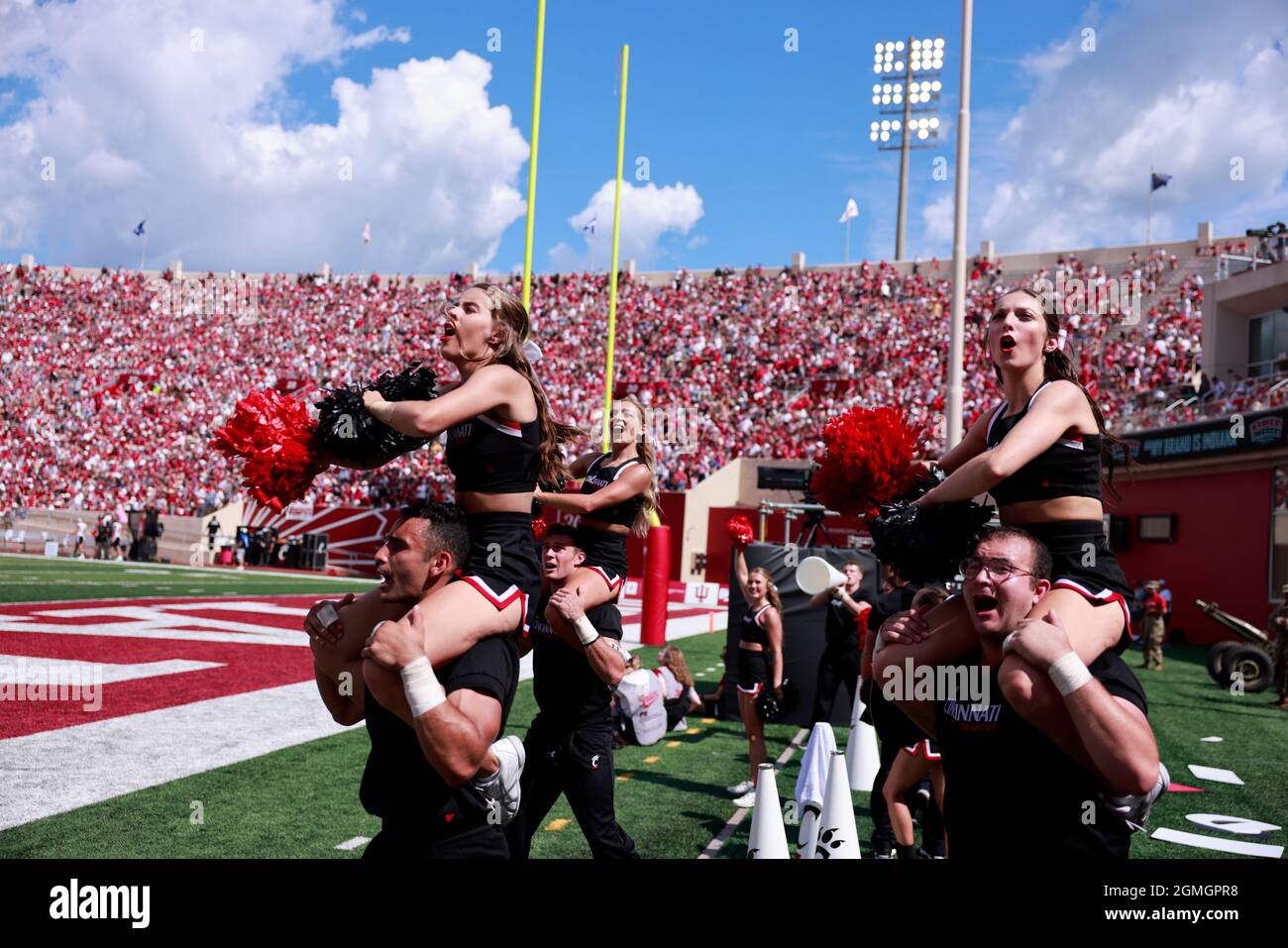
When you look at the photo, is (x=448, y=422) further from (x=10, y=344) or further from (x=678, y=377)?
(x=10, y=344)

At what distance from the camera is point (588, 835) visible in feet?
14.7

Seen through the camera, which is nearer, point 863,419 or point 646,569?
point 863,419

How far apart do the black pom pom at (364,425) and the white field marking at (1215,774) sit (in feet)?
25.2

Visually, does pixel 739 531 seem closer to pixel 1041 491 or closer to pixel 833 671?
pixel 833 671

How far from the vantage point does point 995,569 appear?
116 inches

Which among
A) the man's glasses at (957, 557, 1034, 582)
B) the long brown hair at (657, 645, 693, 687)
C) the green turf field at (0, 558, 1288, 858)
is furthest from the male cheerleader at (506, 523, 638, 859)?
the long brown hair at (657, 645, 693, 687)

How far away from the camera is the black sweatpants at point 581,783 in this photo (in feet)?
14.6

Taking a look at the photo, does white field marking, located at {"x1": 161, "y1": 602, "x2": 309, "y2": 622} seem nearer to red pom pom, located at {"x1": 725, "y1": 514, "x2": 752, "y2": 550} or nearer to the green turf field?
the green turf field

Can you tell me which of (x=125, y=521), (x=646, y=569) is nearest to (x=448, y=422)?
(x=646, y=569)

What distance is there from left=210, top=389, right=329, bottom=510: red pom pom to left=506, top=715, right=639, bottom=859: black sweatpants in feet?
5.52

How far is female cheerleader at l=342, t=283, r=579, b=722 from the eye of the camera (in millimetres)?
3135

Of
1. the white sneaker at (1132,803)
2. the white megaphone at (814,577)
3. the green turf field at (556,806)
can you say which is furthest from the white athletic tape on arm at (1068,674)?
the green turf field at (556,806)

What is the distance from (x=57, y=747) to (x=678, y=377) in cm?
3051
